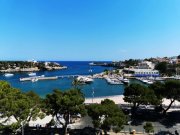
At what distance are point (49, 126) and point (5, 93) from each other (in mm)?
7239

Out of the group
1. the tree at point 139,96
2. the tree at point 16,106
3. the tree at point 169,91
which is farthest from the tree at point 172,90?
the tree at point 16,106

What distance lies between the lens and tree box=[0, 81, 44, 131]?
25.9 m

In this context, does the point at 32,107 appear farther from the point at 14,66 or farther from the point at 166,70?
the point at 14,66

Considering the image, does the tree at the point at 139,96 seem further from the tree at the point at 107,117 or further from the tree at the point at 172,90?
the tree at the point at 107,117

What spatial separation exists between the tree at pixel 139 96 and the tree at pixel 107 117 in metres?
8.67

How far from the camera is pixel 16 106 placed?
85.4 feet

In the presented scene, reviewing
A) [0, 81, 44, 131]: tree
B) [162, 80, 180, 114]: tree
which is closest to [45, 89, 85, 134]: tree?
[0, 81, 44, 131]: tree

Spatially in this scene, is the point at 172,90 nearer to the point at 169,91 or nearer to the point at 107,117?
the point at 169,91

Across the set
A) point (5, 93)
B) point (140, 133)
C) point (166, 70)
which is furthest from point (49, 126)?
point (166, 70)

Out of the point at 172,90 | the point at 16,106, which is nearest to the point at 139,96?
the point at 172,90

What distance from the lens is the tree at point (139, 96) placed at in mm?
37178

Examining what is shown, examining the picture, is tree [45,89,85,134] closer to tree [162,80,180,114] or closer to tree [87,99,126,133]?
tree [87,99,126,133]

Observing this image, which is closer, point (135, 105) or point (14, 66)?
point (135, 105)

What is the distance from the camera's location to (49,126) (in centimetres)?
3225
